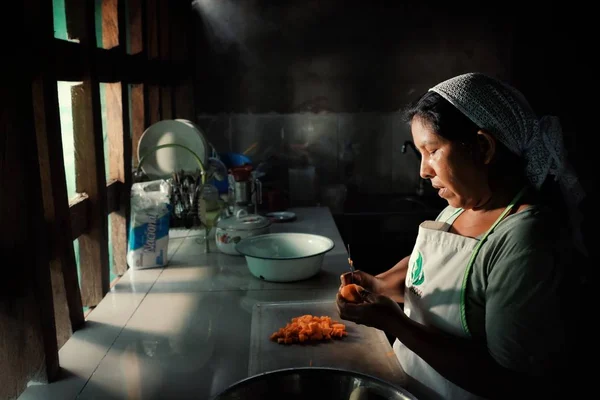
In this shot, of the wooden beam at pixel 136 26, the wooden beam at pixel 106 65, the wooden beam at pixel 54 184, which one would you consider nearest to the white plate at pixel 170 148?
the wooden beam at pixel 106 65

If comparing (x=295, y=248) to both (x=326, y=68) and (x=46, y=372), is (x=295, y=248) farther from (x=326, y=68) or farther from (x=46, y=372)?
(x=326, y=68)

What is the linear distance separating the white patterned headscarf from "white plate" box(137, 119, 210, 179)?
2051 millimetres

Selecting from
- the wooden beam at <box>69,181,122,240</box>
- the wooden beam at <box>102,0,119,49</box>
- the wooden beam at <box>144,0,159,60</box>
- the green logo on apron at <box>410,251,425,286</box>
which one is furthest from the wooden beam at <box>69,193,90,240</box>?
the wooden beam at <box>144,0,159,60</box>

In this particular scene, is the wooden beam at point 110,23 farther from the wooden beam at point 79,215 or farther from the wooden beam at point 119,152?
the wooden beam at point 79,215

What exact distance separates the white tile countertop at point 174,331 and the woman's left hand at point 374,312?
34 cm

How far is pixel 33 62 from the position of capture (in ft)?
4.86

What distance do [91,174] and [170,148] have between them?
972mm

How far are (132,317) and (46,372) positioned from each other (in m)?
0.45

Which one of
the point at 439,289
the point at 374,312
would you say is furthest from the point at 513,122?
the point at 374,312

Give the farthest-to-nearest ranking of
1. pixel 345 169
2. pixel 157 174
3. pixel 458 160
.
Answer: pixel 345 169, pixel 157 174, pixel 458 160

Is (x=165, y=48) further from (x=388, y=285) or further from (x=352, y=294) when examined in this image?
(x=352, y=294)

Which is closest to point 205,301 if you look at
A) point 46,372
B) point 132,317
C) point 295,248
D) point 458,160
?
point 132,317

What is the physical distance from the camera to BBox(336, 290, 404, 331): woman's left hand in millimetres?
1356

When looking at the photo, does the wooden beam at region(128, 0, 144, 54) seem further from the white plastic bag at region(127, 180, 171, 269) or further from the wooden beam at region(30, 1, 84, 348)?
the wooden beam at region(30, 1, 84, 348)
